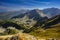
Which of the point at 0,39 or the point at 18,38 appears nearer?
the point at 18,38

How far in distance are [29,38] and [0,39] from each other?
38.1 meters

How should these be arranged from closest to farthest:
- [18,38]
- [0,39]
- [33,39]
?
1. [18,38]
2. [33,39]
3. [0,39]

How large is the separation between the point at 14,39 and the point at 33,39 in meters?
11.6

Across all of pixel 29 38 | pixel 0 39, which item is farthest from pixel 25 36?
pixel 0 39

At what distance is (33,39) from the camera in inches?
3647

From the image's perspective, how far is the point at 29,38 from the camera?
90.8 m

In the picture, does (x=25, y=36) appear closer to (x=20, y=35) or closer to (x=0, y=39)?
(x=20, y=35)

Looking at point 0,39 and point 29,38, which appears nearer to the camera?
point 29,38

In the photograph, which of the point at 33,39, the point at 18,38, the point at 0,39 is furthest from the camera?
the point at 0,39

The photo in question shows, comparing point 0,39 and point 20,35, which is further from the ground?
point 20,35

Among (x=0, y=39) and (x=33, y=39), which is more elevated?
(x=33, y=39)

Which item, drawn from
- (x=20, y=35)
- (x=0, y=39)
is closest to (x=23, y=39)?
(x=20, y=35)

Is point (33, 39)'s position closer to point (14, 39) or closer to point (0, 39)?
point (14, 39)

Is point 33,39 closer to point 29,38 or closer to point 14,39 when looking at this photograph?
point 29,38
